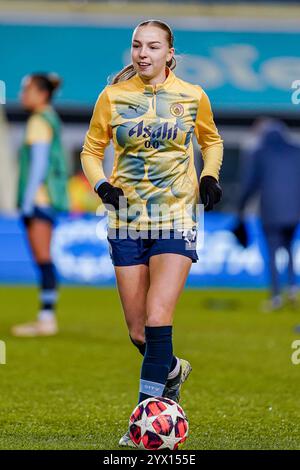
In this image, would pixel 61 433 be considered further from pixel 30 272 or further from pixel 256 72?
pixel 256 72

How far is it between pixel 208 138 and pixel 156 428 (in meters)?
1.72

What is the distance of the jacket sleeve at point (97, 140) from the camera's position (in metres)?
6.15

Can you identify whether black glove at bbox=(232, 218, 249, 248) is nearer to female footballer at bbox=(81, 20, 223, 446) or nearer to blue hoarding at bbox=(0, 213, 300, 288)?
blue hoarding at bbox=(0, 213, 300, 288)

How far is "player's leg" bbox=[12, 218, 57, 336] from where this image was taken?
1132 cm

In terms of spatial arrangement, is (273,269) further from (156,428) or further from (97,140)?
(156,428)

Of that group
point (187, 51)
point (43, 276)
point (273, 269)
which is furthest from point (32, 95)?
point (187, 51)

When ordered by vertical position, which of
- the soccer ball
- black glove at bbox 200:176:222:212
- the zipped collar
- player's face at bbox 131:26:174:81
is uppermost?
player's face at bbox 131:26:174:81

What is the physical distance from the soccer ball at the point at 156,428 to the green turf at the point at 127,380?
0.12 m

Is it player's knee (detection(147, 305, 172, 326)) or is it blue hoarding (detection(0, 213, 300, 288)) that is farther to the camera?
blue hoarding (detection(0, 213, 300, 288))

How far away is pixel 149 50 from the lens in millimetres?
6031

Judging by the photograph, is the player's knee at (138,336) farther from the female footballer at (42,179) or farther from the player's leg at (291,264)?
the player's leg at (291,264)

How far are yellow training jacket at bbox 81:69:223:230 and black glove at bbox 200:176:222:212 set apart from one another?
3.2 inches

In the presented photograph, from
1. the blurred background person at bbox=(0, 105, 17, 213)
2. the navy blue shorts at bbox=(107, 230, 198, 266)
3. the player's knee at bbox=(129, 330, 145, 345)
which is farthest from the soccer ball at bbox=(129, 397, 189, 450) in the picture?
the blurred background person at bbox=(0, 105, 17, 213)

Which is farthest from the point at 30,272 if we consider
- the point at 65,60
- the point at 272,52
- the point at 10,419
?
the point at 10,419
